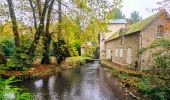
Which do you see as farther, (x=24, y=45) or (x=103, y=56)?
(x=103, y=56)

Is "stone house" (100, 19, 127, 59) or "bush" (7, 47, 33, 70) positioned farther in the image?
"stone house" (100, 19, 127, 59)

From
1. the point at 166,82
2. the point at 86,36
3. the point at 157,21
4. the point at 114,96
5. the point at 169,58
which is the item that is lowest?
the point at 114,96

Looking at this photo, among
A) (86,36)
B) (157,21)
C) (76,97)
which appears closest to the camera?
(76,97)

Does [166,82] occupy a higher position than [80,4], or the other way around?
[80,4]

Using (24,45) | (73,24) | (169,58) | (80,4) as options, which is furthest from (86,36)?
(169,58)

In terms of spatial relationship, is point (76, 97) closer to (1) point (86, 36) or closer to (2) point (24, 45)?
(1) point (86, 36)

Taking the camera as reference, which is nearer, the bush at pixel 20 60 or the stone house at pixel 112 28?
the bush at pixel 20 60

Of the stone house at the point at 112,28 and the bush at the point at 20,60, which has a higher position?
the stone house at the point at 112,28

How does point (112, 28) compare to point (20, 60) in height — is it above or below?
above

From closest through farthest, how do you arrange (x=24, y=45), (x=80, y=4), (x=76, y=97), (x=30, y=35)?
(x=76, y=97) < (x=80, y=4) < (x=24, y=45) < (x=30, y=35)

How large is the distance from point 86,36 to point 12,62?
7.11 meters

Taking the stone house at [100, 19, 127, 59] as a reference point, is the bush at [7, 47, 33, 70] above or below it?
below

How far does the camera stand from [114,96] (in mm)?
13266

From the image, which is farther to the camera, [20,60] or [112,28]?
[112,28]
